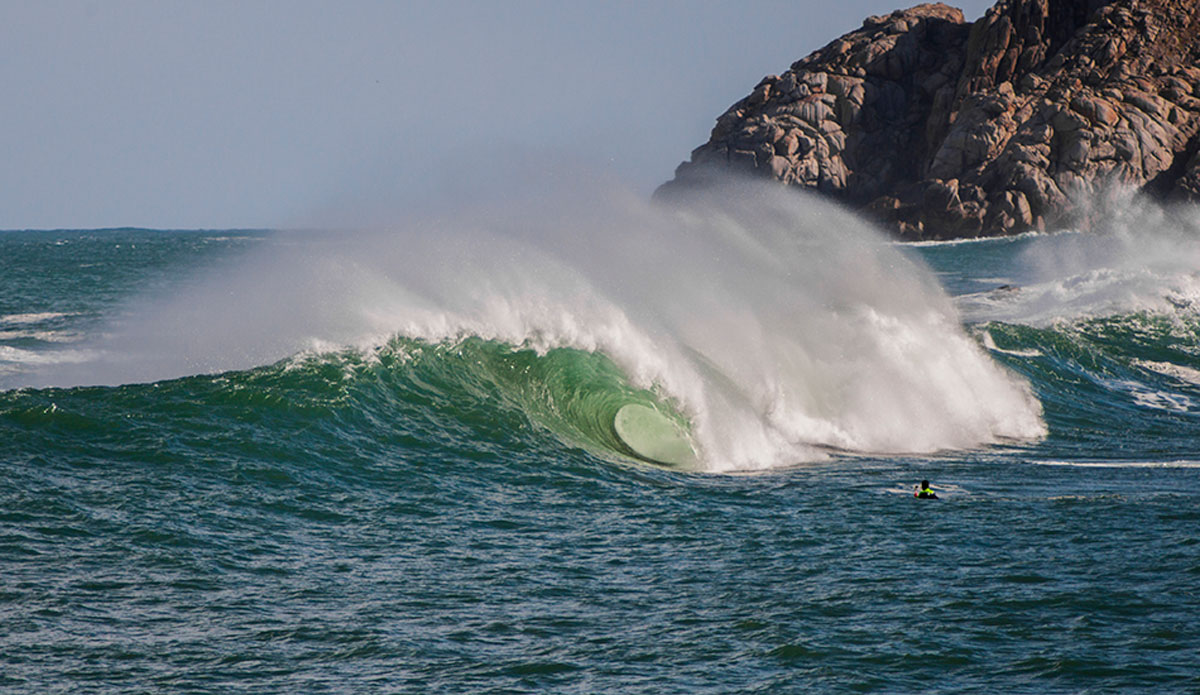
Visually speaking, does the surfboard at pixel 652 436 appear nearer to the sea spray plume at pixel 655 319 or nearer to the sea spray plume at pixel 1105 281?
the sea spray plume at pixel 655 319

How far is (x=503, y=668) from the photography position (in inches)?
290

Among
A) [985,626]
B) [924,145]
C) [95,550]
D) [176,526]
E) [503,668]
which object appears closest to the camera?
[503,668]

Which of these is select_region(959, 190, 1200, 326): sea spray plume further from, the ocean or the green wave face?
the green wave face

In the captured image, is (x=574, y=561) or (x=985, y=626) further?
(x=574, y=561)

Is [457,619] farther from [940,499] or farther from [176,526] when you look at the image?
[940,499]

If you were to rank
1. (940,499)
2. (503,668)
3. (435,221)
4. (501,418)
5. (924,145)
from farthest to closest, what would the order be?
(924,145)
(435,221)
(501,418)
(940,499)
(503,668)

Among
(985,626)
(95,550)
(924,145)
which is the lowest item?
(985,626)

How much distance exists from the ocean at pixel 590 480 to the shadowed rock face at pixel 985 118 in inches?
1997

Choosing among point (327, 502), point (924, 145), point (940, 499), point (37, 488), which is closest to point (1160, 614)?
point (940, 499)

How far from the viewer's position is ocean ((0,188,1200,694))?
299 inches

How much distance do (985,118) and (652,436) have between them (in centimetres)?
7063

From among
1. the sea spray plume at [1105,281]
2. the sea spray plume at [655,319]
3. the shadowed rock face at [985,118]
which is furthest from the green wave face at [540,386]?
the shadowed rock face at [985,118]

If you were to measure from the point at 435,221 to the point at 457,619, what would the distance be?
12.3 m

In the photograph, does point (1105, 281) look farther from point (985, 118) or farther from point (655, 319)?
point (985, 118)
